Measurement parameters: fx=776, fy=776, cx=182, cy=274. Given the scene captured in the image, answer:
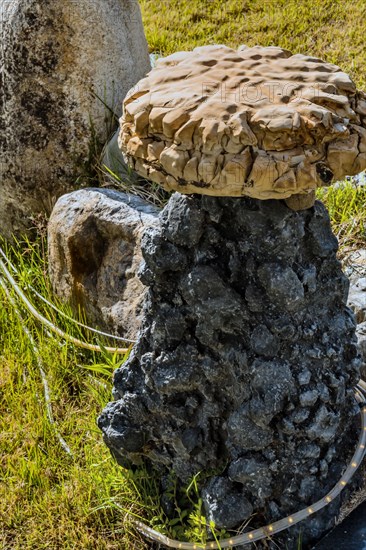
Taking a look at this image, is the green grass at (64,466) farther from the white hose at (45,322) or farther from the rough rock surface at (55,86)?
the rough rock surface at (55,86)

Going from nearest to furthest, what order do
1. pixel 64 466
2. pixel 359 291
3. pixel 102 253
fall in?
pixel 64 466, pixel 359 291, pixel 102 253

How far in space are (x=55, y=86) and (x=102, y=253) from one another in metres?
0.89

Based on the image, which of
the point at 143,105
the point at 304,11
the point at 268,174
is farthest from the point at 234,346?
the point at 304,11

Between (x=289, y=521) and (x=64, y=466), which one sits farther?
(x=64, y=466)

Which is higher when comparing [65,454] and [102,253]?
[102,253]

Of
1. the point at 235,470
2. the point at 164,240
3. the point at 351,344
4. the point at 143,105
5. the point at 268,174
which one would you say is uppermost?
the point at 143,105

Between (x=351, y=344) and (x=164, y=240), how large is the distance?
21.9 inches

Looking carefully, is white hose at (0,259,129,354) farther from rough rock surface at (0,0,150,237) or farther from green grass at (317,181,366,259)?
green grass at (317,181,366,259)

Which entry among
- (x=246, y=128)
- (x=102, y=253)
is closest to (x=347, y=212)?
(x=102, y=253)

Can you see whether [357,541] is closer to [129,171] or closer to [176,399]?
[176,399]

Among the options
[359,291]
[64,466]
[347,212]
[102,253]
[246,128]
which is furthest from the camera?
[347,212]

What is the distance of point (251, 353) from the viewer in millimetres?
1888

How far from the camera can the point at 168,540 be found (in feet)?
6.83

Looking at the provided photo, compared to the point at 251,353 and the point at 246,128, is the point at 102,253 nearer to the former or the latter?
the point at 251,353
